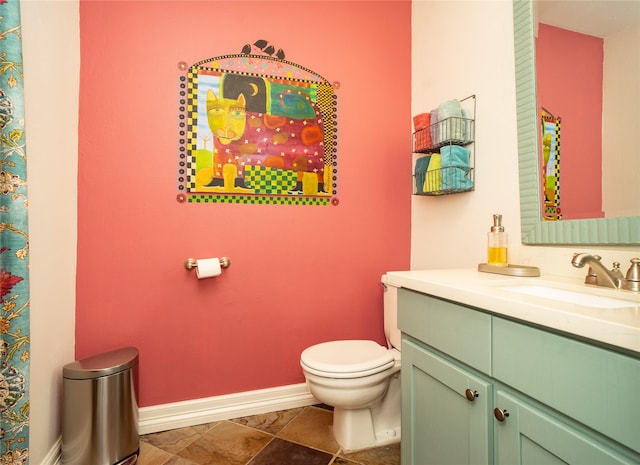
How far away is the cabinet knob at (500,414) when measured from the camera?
82cm

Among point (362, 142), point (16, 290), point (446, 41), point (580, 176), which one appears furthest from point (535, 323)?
point (446, 41)

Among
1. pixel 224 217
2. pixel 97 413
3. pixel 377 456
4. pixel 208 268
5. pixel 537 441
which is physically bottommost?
pixel 377 456

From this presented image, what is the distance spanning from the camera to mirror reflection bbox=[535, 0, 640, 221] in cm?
103

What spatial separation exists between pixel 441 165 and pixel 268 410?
1.55 metres

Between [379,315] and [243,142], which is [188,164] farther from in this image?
[379,315]

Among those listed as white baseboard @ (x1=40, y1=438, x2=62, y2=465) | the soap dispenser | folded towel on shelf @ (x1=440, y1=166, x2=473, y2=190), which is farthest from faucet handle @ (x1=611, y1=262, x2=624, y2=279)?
white baseboard @ (x1=40, y1=438, x2=62, y2=465)

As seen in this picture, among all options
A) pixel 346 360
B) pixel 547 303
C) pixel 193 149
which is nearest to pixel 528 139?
pixel 547 303

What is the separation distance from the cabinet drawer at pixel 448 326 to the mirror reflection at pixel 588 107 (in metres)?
0.59

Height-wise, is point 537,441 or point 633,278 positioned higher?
point 633,278

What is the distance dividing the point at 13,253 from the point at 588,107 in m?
1.81

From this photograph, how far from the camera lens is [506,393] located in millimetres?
833

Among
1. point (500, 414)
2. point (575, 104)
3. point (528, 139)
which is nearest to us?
point (500, 414)

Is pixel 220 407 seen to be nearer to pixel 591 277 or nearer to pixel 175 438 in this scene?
pixel 175 438

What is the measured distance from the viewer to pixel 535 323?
0.75 meters
